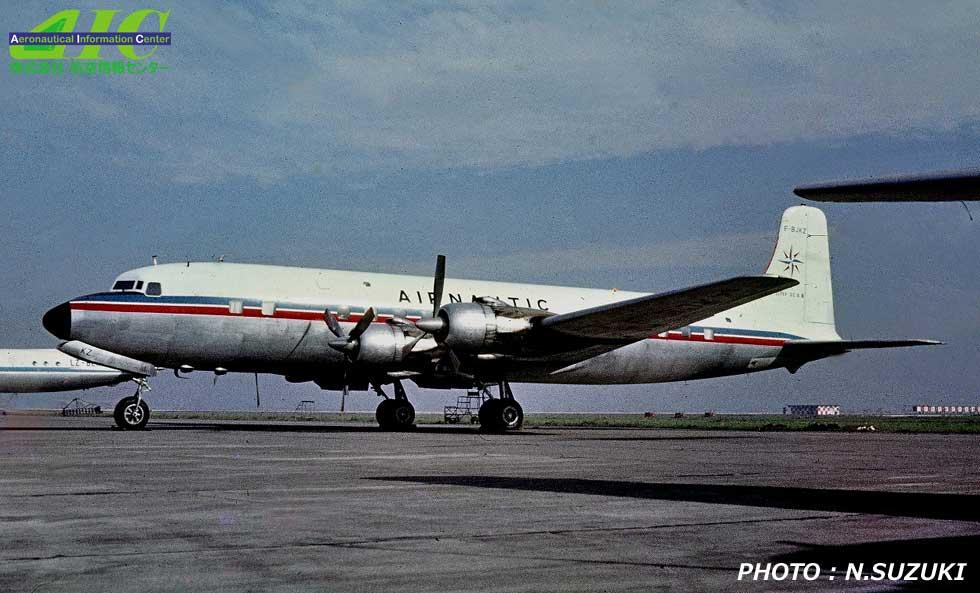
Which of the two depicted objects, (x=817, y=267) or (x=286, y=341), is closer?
(x=286, y=341)

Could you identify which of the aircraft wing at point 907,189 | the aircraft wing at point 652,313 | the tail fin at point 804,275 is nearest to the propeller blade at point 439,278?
the aircraft wing at point 652,313

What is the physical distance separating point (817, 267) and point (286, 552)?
32997 millimetres

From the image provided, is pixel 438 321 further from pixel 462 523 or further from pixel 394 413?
pixel 462 523

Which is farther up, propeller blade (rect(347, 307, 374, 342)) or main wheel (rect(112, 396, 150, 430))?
propeller blade (rect(347, 307, 374, 342))

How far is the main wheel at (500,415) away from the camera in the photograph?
2631 centimetres

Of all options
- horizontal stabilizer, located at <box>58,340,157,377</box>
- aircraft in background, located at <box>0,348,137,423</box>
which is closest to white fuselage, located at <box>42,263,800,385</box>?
horizontal stabilizer, located at <box>58,340,157,377</box>

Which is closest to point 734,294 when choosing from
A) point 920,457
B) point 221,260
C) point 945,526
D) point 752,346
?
point 920,457

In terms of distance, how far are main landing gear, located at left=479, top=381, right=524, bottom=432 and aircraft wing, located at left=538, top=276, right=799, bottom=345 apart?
2.41 meters

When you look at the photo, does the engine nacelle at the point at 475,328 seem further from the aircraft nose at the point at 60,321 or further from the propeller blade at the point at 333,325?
the aircraft nose at the point at 60,321

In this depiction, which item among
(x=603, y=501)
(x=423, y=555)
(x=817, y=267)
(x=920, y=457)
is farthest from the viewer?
(x=817, y=267)

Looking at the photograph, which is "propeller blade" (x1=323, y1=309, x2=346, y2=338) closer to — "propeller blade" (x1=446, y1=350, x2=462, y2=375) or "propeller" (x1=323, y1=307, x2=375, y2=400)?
"propeller" (x1=323, y1=307, x2=375, y2=400)

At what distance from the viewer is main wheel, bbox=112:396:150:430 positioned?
27016 mm

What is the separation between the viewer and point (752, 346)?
1282 inches

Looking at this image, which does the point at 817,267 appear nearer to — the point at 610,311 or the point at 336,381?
the point at 610,311
